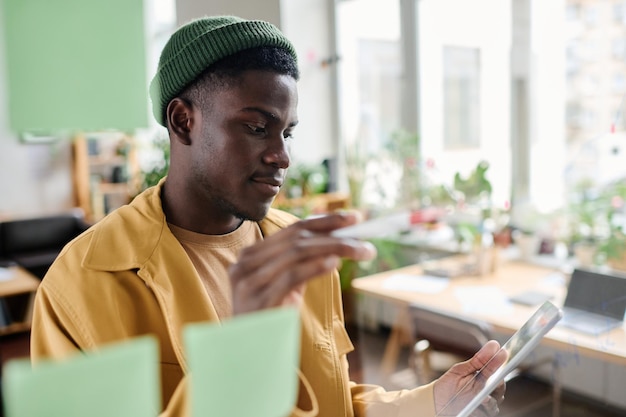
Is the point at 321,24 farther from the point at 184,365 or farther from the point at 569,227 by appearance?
the point at 569,227

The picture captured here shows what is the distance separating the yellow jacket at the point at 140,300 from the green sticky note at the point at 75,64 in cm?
9

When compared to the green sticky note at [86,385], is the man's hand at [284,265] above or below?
above

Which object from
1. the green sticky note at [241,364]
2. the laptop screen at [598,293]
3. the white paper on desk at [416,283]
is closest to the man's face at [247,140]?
the green sticky note at [241,364]

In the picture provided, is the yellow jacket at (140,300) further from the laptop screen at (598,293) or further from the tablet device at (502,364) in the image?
the laptop screen at (598,293)

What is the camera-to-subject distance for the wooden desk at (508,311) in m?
1.62

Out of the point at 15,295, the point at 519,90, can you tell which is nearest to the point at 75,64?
the point at 15,295

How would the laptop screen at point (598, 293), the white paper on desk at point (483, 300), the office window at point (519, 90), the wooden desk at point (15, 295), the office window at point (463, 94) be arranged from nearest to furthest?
1. the wooden desk at point (15, 295)
2. the laptop screen at point (598, 293)
3. the white paper on desk at point (483, 300)
4. the office window at point (519, 90)
5. the office window at point (463, 94)

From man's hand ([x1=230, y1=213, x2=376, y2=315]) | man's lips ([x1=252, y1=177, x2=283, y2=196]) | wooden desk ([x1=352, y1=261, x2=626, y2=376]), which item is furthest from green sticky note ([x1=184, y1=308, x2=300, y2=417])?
wooden desk ([x1=352, y1=261, x2=626, y2=376])

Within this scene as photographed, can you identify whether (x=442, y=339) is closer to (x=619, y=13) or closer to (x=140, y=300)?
(x=619, y=13)

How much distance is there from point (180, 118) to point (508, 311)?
1832 mm

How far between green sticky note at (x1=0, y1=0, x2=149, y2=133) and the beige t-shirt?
10 centimetres

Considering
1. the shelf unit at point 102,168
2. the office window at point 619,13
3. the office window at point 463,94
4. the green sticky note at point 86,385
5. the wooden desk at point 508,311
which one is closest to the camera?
the green sticky note at point 86,385

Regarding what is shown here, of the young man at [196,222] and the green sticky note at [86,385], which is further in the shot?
the young man at [196,222]

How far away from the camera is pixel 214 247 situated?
0.46 metres
